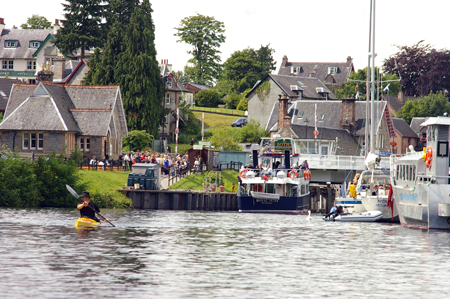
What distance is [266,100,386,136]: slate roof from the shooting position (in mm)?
89438

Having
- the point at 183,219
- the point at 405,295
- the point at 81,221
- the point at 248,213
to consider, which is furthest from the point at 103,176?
the point at 405,295

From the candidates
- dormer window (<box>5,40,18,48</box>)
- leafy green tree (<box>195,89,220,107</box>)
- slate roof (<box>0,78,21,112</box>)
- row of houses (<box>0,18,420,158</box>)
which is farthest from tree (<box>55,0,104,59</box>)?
leafy green tree (<box>195,89,220,107</box>)

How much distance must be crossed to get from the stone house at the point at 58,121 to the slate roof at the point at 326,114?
2823 cm

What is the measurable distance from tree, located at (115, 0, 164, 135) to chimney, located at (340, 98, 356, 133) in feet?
72.8

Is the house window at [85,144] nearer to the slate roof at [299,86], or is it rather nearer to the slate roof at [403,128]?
the slate roof at [299,86]

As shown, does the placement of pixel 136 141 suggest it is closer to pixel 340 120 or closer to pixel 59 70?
pixel 59 70

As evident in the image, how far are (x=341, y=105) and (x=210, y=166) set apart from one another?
2770cm

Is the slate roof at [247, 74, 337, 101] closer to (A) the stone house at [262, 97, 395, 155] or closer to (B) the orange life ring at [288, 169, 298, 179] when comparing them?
(A) the stone house at [262, 97, 395, 155]

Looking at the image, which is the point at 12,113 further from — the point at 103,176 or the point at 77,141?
the point at 103,176

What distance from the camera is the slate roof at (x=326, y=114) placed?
89.4 metres

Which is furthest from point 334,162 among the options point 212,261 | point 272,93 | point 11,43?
point 11,43

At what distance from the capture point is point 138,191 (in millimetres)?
51500

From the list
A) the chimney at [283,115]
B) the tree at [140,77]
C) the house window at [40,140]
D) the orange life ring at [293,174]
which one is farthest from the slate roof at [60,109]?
the chimney at [283,115]

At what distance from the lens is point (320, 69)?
461 ft
